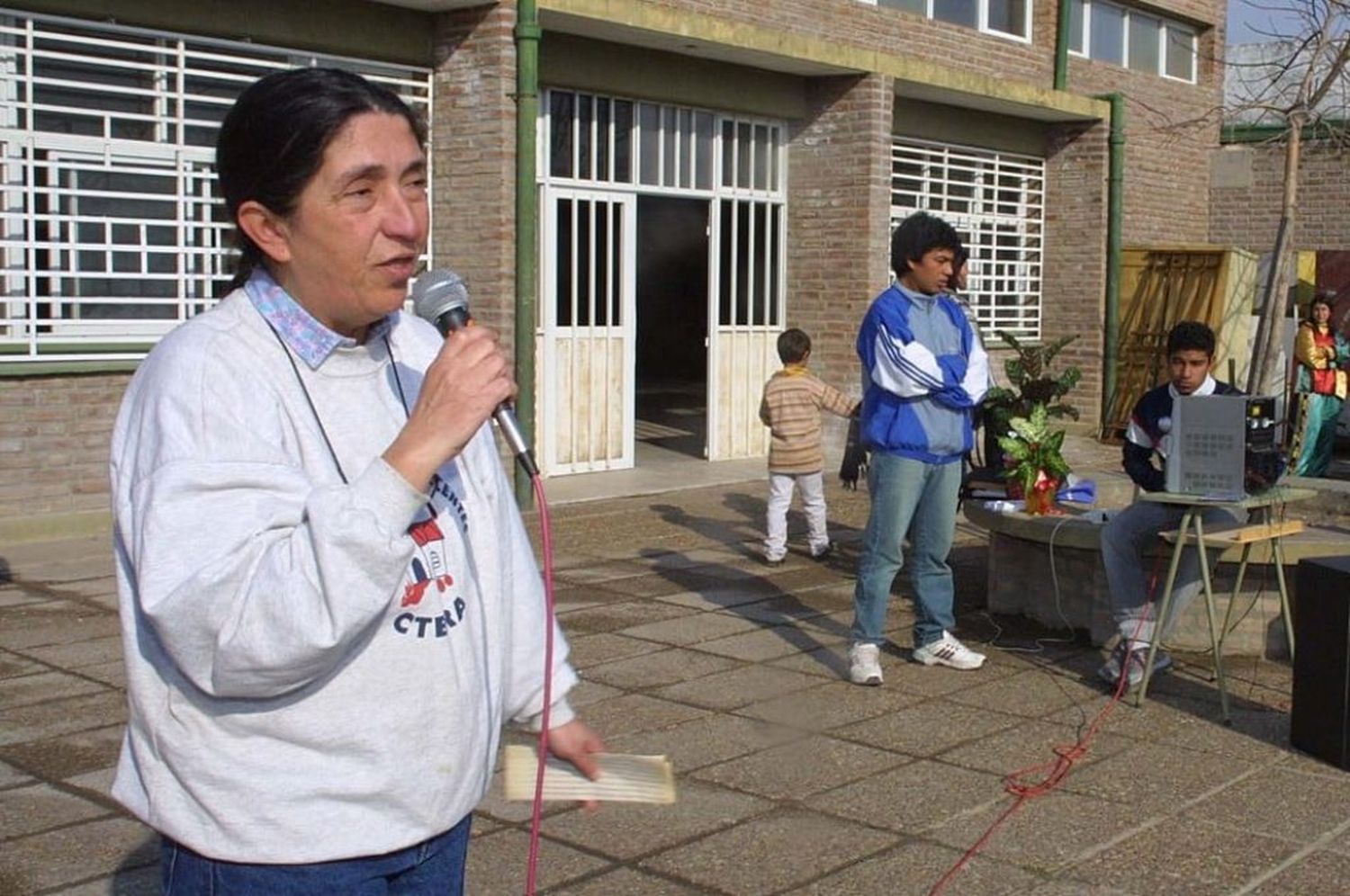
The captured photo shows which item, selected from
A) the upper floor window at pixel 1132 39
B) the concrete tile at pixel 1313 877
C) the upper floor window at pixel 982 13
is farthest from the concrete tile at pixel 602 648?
the upper floor window at pixel 1132 39

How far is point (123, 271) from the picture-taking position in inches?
436

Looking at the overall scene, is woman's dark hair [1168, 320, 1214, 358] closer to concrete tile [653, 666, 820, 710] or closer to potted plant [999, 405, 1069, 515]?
potted plant [999, 405, 1069, 515]

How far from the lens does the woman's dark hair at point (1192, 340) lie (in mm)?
6828

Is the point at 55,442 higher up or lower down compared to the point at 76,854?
higher up

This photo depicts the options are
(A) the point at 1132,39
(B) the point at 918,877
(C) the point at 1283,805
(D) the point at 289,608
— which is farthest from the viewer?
(A) the point at 1132,39

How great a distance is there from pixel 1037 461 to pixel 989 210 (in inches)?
463

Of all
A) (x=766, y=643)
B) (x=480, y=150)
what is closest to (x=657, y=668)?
(x=766, y=643)

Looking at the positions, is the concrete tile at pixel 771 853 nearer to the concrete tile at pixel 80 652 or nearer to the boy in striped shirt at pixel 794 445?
the concrete tile at pixel 80 652

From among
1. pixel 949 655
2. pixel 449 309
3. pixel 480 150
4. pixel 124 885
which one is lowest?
pixel 124 885

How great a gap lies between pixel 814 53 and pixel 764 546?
20.7 ft

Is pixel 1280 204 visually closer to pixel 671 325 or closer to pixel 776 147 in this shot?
pixel 671 325

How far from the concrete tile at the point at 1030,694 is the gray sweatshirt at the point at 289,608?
15.1 ft

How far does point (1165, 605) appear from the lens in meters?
6.63

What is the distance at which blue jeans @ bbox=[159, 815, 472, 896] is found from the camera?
2.17 metres
